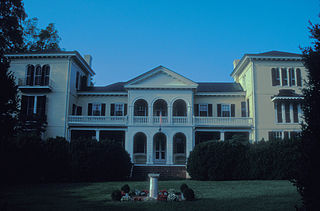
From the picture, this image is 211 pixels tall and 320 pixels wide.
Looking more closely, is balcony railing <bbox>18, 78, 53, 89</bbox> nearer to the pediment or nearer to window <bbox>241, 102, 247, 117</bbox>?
the pediment

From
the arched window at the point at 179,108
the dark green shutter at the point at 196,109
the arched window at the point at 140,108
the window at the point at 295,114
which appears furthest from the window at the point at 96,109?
the window at the point at 295,114

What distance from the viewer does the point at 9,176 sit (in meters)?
18.7

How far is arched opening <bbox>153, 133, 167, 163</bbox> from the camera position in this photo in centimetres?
3155

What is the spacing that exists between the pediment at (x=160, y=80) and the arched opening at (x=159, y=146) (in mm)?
5334

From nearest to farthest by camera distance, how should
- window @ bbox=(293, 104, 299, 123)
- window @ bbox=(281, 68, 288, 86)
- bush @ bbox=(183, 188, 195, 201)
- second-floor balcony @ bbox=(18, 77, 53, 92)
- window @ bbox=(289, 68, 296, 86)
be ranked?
bush @ bbox=(183, 188, 195, 201)
window @ bbox=(293, 104, 299, 123)
window @ bbox=(289, 68, 296, 86)
window @ bbox=(281, 68, 288, 86)
second-floor balcony @ bbox=(18, 77, 53, 92)

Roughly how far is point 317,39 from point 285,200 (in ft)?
22.4

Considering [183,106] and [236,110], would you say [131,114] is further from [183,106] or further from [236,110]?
[236,110]

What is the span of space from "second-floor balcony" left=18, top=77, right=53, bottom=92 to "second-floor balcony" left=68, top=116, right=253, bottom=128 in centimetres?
403

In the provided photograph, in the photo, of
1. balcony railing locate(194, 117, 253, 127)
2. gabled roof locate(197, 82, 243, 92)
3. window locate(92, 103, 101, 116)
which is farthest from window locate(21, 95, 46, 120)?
gabled roof locate(197, 82, 243, 92)

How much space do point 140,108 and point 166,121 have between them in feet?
12.4

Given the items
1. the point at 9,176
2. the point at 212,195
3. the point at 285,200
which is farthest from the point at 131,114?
the point at 285,200

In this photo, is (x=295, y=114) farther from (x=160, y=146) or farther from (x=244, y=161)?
(x=160, y=146)

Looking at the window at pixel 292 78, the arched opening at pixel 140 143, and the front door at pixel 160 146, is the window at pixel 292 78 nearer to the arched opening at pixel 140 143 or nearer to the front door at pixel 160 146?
the front door at pixel 160 146

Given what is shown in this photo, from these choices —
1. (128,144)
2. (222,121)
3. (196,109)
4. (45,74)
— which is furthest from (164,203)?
(45,74)
